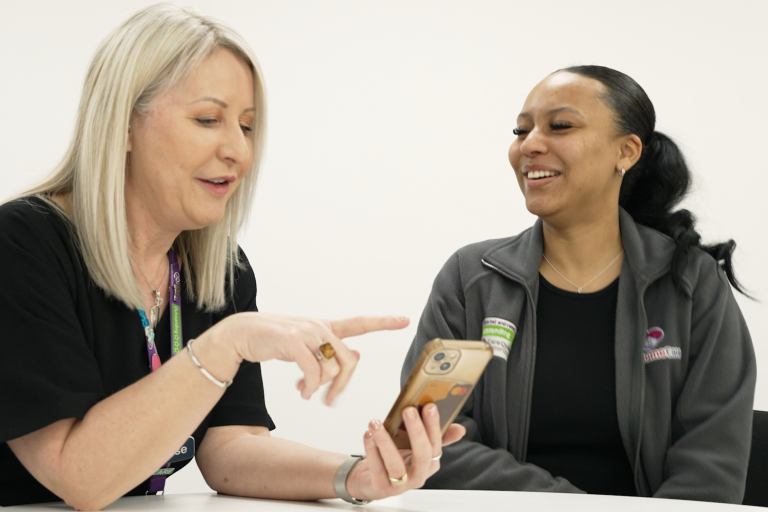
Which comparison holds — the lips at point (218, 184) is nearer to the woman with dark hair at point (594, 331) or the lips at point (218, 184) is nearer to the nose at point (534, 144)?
the woman with dark hair at point (594, 331)

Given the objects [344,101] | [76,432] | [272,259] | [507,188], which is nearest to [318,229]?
[272,259]

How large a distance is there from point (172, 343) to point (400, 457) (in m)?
0.57

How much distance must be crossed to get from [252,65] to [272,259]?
215cm

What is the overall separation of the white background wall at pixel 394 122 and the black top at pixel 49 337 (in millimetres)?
2056

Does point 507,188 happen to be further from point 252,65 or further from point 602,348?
point 252,65

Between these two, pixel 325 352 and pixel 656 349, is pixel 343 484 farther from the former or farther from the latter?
pixel 656 349

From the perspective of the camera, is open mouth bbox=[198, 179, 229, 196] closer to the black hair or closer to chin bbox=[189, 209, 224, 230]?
chin bbox=[189, 209, 224, 230]

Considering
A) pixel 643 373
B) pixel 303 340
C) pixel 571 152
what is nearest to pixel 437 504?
pixel 303 340

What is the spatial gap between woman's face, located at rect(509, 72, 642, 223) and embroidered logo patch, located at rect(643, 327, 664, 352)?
1.24ft

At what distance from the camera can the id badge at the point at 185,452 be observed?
135 centimetres

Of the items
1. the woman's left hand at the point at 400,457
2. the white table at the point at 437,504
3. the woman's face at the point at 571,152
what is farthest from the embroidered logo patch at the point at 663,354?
the woman's left hand at the point at 400,457

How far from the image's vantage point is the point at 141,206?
141 centimetres

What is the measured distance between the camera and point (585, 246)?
212cm

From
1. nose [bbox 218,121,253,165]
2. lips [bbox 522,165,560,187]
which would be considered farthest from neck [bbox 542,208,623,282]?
nose [bbox 218,121,253,165]
